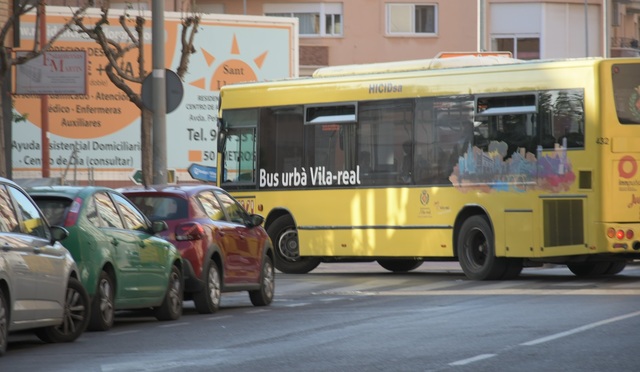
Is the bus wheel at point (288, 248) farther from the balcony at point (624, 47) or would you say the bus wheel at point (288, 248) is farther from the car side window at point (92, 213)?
the balcony at point (624, 47)

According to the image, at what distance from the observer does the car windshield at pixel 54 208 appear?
16.3 meters

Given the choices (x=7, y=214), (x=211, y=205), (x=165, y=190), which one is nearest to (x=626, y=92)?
(x=211, y=205)

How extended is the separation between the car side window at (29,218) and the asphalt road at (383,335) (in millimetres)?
998

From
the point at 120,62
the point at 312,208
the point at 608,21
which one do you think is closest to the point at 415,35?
the point at 608,21

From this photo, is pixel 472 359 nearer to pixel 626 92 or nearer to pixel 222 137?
pixel 626 92

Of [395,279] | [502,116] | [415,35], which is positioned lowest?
[395,279]

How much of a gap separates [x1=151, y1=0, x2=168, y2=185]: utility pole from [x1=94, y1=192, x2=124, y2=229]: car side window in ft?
28.5

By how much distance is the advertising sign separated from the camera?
36531 millimetres

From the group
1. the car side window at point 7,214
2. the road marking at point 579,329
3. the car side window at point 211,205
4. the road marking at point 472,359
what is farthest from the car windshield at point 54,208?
the road marking at point 472,359

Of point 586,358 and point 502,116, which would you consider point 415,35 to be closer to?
point 502,116

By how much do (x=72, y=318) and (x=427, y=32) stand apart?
42.9 meters

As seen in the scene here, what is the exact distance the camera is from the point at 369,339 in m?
14.9

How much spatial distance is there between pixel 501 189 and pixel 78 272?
10.6 meters

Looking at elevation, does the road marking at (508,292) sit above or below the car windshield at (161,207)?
below
